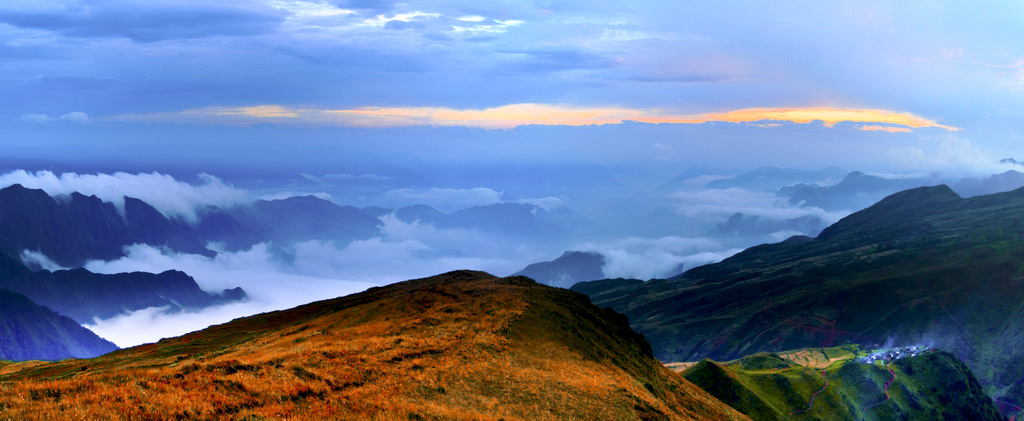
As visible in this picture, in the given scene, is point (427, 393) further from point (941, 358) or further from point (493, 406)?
point (941, 358)

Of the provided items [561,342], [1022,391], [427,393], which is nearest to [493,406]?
[427,393]

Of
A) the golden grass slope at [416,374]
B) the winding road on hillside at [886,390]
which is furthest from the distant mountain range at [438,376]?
the winding road on hillside at [886,390]

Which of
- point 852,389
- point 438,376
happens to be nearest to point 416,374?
point 438,376

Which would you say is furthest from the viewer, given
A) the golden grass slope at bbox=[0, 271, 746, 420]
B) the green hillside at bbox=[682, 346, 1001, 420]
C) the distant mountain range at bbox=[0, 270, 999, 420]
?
the green hillside at bbox=[682, 346, 1001, 420]

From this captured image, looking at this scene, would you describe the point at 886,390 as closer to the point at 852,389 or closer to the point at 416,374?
the point at 852,389

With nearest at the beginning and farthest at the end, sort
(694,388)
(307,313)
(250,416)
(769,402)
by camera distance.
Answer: (250,416) → (694,388) → (769,402) → (307,313)

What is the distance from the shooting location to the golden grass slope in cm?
2947

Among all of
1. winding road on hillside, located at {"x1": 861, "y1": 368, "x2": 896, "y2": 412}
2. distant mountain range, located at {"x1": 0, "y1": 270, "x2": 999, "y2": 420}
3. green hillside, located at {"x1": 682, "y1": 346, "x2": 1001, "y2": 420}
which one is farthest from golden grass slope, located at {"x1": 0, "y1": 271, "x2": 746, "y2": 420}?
winding road on hillside, located at {"x1": 861, "y1": 368, "x2": 896, "y2": 412}

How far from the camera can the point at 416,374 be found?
44.6 meters

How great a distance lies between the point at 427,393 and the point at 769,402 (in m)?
95.4

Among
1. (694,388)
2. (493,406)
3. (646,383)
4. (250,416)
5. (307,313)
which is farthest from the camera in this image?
(307,313)

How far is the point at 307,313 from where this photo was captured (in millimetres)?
120875

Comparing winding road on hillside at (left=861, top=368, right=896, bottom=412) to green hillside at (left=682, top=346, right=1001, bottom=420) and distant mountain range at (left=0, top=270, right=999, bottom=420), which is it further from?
distant mountain range at (left=0, top=270, right=999, bottom=420)

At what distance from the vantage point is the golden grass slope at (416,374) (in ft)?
96.7
